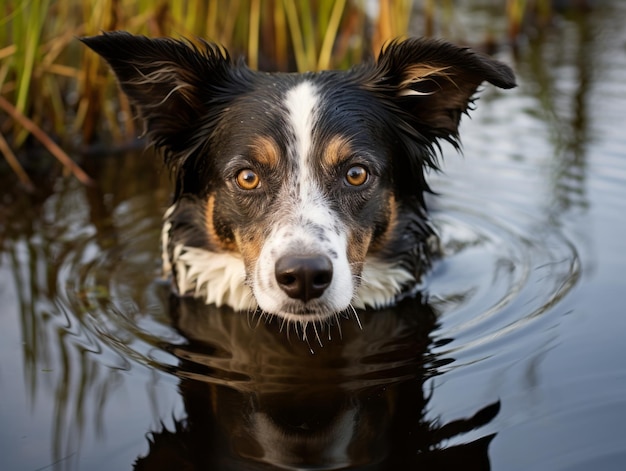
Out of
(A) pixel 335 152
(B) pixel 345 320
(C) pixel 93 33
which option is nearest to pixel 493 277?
(B) pixel 345 320

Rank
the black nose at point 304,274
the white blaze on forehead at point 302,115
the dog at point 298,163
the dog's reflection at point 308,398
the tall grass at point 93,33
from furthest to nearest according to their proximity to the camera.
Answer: the tall grass at point 93,33
the white blaze on forehead at point 302,115
the dog at point 298,163
the black nose at point 304,274
the dog's reflection at point 308,398

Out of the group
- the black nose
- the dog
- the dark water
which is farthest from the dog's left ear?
the black nose

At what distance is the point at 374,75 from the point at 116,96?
15.6 ft

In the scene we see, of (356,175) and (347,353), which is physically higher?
(356,175)

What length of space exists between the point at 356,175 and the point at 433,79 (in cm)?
64

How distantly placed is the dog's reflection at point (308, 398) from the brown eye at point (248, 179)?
73 centimetres

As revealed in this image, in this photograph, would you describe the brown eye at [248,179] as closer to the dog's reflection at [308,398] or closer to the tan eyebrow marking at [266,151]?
the tan eyebrow marking at [266,151]

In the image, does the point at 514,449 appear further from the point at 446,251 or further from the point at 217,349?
the point at 446,251

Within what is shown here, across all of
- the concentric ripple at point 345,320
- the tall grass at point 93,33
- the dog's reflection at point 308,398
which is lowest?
the dog's reflection at point 308,398

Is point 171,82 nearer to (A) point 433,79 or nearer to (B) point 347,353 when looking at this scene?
(A) point 433,79

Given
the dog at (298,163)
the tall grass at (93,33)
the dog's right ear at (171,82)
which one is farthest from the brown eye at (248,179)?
the tall grass at (93,33)

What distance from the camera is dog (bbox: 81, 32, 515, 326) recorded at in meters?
3.52

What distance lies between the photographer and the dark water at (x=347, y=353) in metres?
3.04

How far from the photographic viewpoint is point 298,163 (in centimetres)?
371
